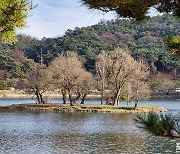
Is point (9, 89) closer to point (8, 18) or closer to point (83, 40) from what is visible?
point (83, 40)

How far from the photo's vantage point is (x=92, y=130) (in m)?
18.1

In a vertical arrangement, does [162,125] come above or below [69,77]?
below

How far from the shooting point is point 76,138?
15430mm

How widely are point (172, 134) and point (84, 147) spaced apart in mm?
10267

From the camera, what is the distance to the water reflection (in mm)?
12852

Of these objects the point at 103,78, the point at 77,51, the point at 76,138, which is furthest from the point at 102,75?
the point at 77,51

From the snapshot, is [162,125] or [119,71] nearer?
[162,125]

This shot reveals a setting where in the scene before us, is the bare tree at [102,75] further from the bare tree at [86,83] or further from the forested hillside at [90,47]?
the forested hillside at [90,47]

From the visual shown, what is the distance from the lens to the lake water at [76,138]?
12.8m

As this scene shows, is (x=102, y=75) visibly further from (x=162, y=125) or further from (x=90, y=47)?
(x=90, y=47)

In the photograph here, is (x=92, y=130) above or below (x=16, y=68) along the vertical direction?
below

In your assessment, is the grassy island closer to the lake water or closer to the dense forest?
the lake water

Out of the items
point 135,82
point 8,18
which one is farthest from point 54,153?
point 135,82

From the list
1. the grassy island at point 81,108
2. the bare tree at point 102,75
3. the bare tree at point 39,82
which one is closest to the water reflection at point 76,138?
the grassy island at point 81,108
